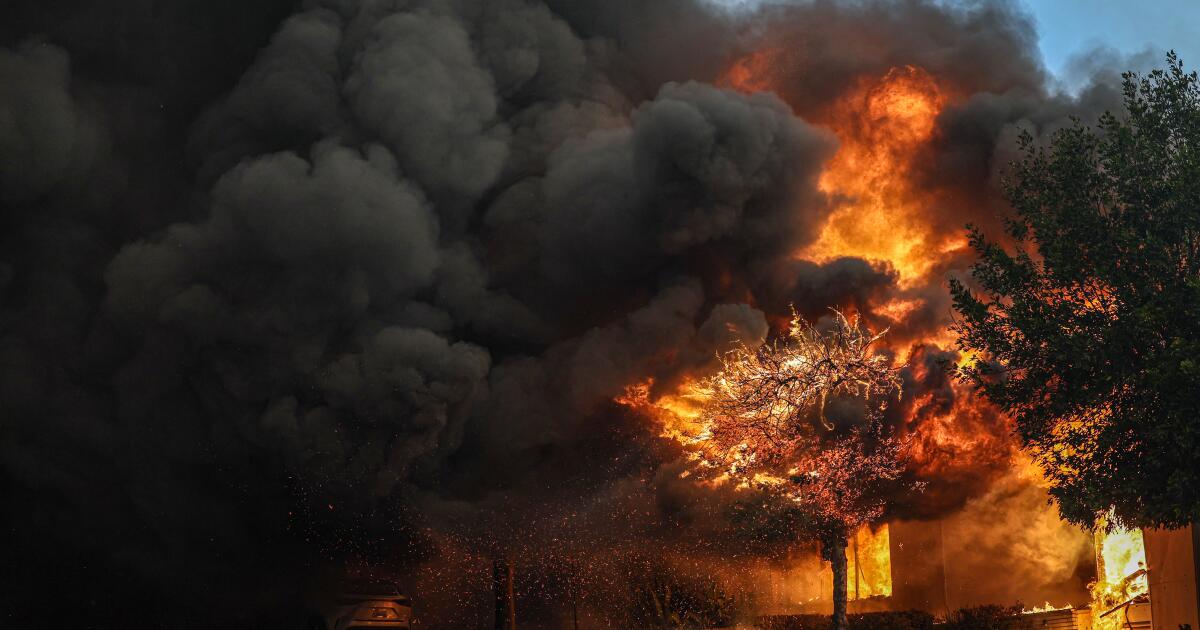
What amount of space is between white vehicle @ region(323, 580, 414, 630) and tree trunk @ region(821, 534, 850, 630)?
1087cm

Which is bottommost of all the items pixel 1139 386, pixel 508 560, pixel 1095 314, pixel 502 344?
pixel 508 560

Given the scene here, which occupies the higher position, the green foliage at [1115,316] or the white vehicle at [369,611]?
the green foliage at [1115,316]

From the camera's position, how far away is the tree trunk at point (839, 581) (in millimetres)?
29141

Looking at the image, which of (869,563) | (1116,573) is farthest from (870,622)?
(869,563)

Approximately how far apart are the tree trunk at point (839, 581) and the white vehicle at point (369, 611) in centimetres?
1087

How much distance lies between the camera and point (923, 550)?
39719 millimetres

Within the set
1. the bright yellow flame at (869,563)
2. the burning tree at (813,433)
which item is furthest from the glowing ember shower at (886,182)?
the bright yellow flame at (869,563)

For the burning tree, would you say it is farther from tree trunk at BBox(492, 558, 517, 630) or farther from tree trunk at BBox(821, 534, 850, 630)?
tree trunk at BBox(492, 558, 517, 630)

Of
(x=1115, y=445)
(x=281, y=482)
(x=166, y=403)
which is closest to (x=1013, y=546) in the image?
(x=1115, y=445)

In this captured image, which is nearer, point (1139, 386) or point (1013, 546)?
point (1139, 386)

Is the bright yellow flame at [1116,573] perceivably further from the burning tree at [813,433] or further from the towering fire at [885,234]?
the burning tree at [813,433]

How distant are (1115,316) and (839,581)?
37.1 ft

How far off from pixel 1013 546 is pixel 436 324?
22041 mm

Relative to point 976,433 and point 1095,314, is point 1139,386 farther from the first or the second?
point 976,433
